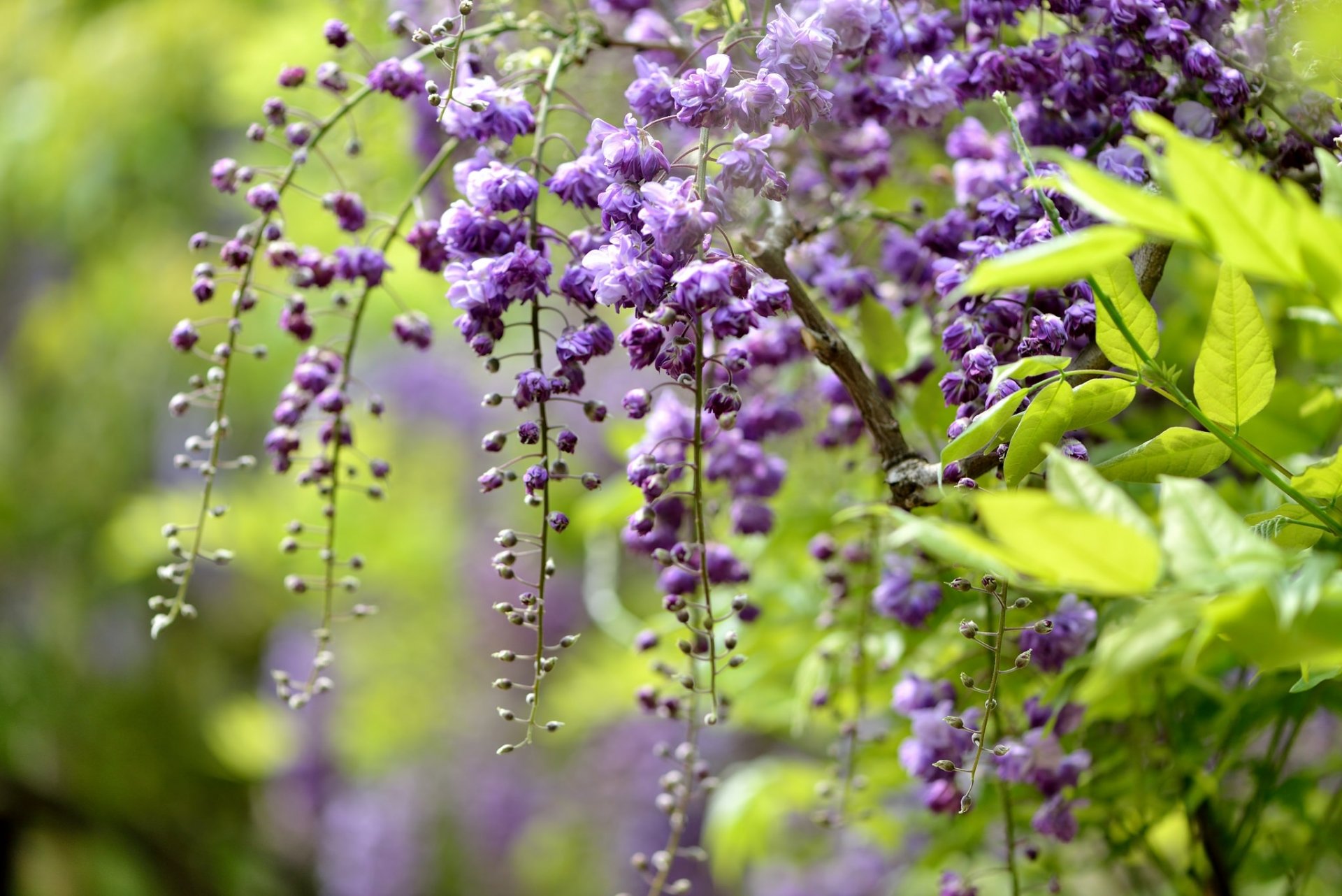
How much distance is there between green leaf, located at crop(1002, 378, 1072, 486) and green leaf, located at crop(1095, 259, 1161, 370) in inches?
0.9

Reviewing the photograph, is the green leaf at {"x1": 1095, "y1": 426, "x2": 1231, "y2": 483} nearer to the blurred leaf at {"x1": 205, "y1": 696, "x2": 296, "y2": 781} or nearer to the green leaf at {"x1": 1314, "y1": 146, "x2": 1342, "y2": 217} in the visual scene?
the green leaf at {"x1": 1314, "y1": 146, "x2": 1342, "y2": 217}

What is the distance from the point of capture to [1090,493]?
270 mm

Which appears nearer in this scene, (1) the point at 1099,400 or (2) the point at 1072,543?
(2) the point at 1072,543

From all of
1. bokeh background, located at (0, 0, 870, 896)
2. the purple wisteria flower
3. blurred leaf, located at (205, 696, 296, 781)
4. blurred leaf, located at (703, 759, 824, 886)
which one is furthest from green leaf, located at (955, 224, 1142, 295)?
blurred leaf, located at (205, 696, 296, 781)

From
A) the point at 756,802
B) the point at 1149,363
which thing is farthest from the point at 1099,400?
the point at 756,802

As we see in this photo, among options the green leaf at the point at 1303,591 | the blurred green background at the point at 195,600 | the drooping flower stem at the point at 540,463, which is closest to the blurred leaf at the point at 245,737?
the blurred green background at the point at 195,600

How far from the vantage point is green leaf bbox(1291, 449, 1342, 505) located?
1.16 feet

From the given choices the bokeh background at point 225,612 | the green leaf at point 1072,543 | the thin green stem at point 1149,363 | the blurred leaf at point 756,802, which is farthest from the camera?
the bokeh background at point 225,612

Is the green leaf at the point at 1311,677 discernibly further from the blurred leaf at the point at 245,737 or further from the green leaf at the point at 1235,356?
the blurred leaf at the point at 245,737

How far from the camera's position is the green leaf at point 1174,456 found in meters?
0.36

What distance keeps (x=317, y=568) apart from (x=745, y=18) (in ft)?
4.20

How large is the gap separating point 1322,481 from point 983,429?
0.12 metres

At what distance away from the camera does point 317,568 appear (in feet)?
5.13

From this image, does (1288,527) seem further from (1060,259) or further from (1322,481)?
(1060,259)
